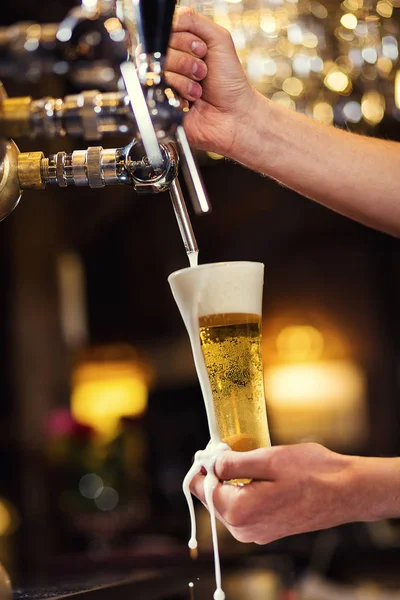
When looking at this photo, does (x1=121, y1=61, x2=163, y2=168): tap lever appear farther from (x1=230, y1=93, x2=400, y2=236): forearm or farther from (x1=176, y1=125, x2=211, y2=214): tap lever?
(x1=230, y1=93, x2=400, y2=236): forearm

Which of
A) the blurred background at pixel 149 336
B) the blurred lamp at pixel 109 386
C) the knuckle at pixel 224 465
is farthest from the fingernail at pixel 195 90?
the blurred lamp at pixel 109 386

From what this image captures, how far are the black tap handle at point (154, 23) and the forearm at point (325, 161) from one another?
23.3 inches

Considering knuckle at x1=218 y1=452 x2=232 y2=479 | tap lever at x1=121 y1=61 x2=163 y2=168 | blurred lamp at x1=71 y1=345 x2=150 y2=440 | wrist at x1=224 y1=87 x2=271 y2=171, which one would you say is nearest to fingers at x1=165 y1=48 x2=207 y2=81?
wrist at x1=224 y1=87 x2=271 y2=171

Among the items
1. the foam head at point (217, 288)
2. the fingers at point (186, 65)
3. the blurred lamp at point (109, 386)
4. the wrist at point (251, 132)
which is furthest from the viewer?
the blurred lamp at point (109, 386)

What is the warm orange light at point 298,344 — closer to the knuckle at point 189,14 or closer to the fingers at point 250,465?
the knuckle at point 189,14

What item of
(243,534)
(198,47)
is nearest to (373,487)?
(243,534)

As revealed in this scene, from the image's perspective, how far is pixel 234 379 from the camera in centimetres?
112

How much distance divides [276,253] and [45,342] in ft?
6.44

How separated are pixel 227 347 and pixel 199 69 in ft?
1.54

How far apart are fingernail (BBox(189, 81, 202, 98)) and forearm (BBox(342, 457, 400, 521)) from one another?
2.06 feet

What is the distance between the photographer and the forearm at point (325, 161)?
1.46 m

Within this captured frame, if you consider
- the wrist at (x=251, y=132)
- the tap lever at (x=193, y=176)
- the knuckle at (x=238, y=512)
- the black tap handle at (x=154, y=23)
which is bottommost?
the knuckle at (x=238, y=512)

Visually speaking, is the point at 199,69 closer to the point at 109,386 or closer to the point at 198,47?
the point at 198,47

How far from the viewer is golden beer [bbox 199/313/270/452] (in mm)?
1112
